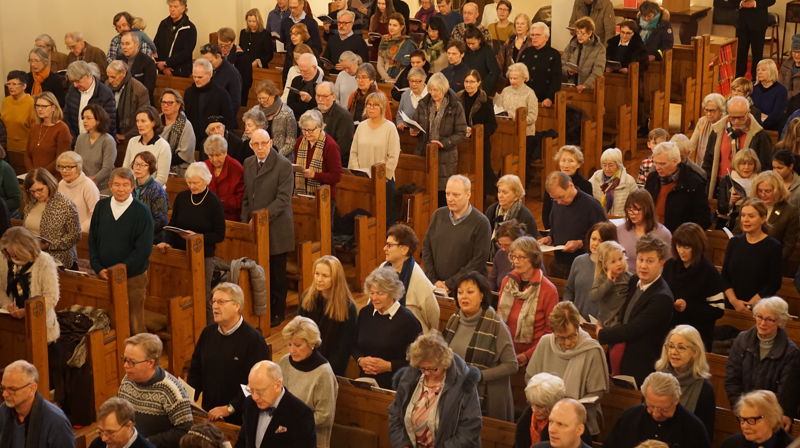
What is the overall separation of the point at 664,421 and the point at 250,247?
3.36 metres

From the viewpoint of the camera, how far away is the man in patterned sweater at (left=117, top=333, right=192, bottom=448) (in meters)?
5.25

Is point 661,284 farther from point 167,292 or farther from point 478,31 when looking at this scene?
point 478,31

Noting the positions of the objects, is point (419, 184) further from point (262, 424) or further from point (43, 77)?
point (262, 424)

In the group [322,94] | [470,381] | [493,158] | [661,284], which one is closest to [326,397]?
[470,381]

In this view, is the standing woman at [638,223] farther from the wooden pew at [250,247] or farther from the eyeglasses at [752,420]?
the wooden pew at [250,247]

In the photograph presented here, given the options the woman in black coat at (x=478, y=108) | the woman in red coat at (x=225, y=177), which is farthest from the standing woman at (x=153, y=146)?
the woman in black coat at (x=478, y=108)

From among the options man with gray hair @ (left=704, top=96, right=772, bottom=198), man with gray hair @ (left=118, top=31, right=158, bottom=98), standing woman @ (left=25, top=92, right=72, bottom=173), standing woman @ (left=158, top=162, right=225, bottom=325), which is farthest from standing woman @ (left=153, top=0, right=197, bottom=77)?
man with gray hair @ (left=704, top=96, right=772, bottom=198)

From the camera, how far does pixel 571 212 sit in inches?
280

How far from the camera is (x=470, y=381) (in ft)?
17.0

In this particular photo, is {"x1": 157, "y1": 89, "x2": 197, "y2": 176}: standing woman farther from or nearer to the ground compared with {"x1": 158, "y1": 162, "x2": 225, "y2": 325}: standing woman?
farther from the ground

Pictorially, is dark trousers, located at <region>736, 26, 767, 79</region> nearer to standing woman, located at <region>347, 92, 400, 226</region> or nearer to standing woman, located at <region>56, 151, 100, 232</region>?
standing woman, located at <region>347, 92, 400, 226</region>

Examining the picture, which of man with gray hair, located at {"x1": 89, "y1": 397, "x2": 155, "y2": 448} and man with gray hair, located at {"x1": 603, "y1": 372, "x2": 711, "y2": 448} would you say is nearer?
man with gray hair, located at {"x1": 89, "y1": 397, "x2": 155, "y2": 448}

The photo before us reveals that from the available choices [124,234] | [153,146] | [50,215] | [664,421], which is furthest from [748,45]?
[664,421]

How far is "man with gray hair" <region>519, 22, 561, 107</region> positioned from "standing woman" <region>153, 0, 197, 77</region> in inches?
113
